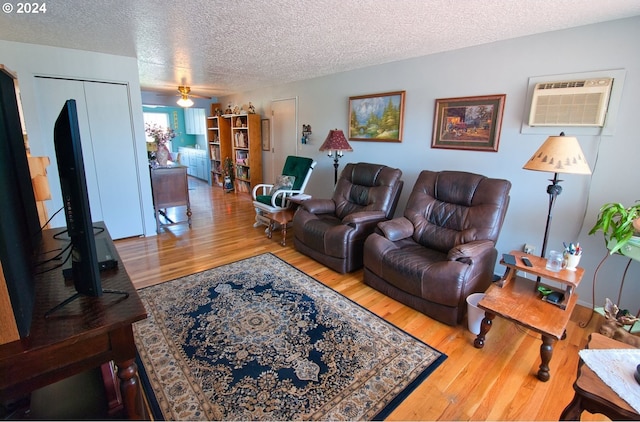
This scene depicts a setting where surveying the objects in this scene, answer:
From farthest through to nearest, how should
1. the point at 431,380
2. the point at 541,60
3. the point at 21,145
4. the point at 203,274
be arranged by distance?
the point at 203,274
the point at 541,60
the point at 431,380
the point at 21,145

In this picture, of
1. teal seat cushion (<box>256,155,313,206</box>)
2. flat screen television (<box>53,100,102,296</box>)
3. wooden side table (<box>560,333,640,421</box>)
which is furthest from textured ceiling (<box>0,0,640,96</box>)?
wooden side table (<box>560,333,640,421</box>)

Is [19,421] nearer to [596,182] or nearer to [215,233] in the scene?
[215,233]

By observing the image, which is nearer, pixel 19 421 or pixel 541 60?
pixel 19 421

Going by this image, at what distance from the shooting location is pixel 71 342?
36.7 inches

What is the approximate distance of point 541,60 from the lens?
99.9 inches

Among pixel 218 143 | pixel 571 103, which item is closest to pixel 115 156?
pixel 218 143

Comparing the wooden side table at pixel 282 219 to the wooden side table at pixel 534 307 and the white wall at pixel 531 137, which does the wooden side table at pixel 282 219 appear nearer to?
the white wall at pixel 531 137

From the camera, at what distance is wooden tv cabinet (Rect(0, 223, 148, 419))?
0.86 m

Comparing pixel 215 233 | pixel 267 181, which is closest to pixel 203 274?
pixel 215 233

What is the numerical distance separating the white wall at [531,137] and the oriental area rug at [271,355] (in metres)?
1.62

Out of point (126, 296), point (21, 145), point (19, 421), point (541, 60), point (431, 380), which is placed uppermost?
point (541, 60)

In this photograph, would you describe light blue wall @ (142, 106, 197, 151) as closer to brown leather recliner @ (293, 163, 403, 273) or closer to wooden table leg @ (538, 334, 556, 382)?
brown leather recliner @ (293, 163, 403, 273)

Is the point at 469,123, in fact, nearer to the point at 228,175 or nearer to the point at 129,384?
the point at 129,384

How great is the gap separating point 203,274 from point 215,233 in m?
1.34
